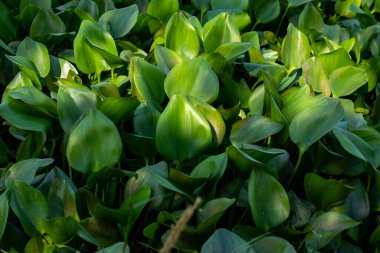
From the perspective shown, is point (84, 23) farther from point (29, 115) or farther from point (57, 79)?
point (29, 115)

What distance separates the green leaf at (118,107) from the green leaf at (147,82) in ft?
0.28

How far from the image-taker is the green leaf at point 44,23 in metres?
1.93

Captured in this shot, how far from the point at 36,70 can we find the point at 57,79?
0.06m

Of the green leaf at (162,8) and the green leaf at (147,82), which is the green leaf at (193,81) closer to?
the green leaf at (147,82)

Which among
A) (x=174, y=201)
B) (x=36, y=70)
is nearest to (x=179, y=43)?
(x=36, y=70)

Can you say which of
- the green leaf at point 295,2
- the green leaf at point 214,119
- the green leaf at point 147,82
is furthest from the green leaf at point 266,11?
the green leaf at point 214,119

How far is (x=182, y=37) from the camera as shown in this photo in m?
1.81

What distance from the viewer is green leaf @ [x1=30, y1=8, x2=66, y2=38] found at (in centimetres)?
193

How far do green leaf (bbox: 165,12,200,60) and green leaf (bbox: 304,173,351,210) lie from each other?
1.71 ft

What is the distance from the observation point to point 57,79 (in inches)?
69.6

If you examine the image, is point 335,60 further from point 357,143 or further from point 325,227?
point 325,227

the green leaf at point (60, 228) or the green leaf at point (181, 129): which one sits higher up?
the green leaf at point (181, 129)

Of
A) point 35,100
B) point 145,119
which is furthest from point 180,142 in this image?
point 35,100

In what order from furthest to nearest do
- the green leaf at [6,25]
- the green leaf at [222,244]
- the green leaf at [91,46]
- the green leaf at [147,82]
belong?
the green leaf at [6,25] < the green leaf at [91,46] < the green leaf at [147,82] < the green leaf at [222,244]
